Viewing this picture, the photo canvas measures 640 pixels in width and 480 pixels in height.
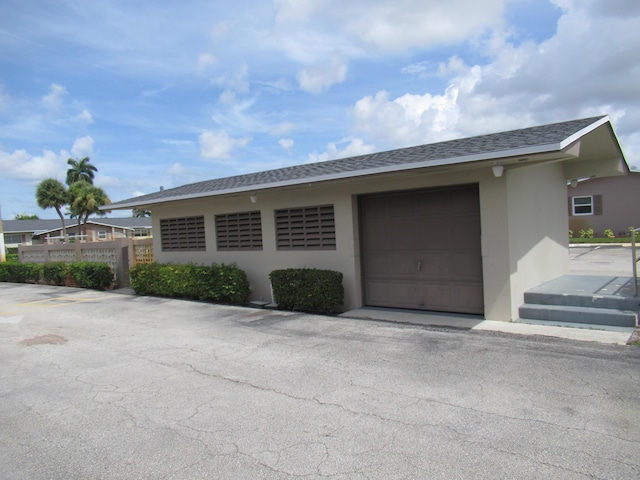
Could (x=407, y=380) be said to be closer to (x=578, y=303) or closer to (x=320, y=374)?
(x=320, y=374)

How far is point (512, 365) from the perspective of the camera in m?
5.54

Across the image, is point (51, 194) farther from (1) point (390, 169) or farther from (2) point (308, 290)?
(1) point (390, 169)

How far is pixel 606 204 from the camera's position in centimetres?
2409

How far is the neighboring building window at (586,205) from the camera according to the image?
79.7 ft

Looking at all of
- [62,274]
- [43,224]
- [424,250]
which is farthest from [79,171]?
[424,250]

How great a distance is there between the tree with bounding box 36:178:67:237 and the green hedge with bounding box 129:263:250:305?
3749 cm

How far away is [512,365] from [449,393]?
1.23 meters

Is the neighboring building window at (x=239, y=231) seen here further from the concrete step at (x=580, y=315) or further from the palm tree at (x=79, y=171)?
the palm tree at (x=79, y=171)

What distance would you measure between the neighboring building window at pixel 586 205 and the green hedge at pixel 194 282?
2059 cm

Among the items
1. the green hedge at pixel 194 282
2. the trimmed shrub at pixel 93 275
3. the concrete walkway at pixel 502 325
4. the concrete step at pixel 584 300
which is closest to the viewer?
the concrete walkway at pixel 502 325

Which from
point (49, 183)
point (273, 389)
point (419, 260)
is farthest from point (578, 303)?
point (49, 183)

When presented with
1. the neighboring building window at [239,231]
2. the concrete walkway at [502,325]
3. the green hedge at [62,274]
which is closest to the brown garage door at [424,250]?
the concrete walkway at [502,325]

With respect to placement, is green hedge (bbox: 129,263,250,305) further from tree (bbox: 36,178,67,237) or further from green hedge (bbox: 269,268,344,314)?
tree (bbox: 36,178,67,237)

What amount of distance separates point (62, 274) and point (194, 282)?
8269 mm
